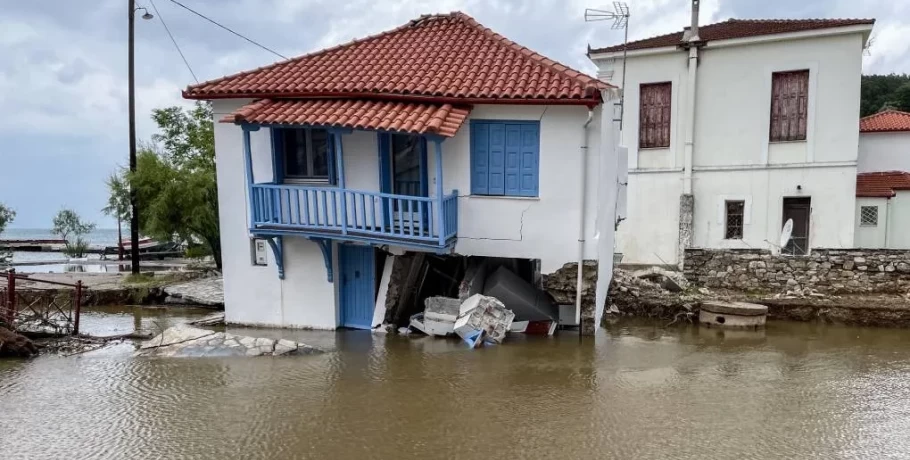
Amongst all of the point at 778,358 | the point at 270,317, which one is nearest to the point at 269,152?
the point at 270,317

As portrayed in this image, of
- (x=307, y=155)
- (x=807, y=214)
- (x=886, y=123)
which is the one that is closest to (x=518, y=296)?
(x=307, y=155)

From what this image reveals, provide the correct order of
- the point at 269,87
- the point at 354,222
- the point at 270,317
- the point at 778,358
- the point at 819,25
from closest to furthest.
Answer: the point at 778,358 < the point at 354,222 < the point at 269,87 < the point at 270,317 < the point at 819,25

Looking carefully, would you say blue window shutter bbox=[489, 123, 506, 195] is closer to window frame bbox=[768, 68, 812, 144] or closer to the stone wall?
the stone wall

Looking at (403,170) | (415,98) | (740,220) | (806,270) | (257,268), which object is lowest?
(806,270)

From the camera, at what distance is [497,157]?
10562 mm

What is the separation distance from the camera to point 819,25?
15.9 m

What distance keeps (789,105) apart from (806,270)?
5.76 meters

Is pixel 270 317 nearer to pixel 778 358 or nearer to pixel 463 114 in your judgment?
pixel 463 114

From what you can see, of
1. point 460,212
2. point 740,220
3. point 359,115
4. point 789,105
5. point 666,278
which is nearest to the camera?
point 359,115

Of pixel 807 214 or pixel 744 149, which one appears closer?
pixel 807 214

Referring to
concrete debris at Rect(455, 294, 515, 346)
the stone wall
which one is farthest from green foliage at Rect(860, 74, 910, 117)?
concrete debris at Rect(455, 294, 515, 346)

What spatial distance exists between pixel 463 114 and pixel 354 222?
2.78 m

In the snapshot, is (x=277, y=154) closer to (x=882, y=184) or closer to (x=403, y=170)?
(x=403, y=170)

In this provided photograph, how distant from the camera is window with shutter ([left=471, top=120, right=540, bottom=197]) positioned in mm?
10445
